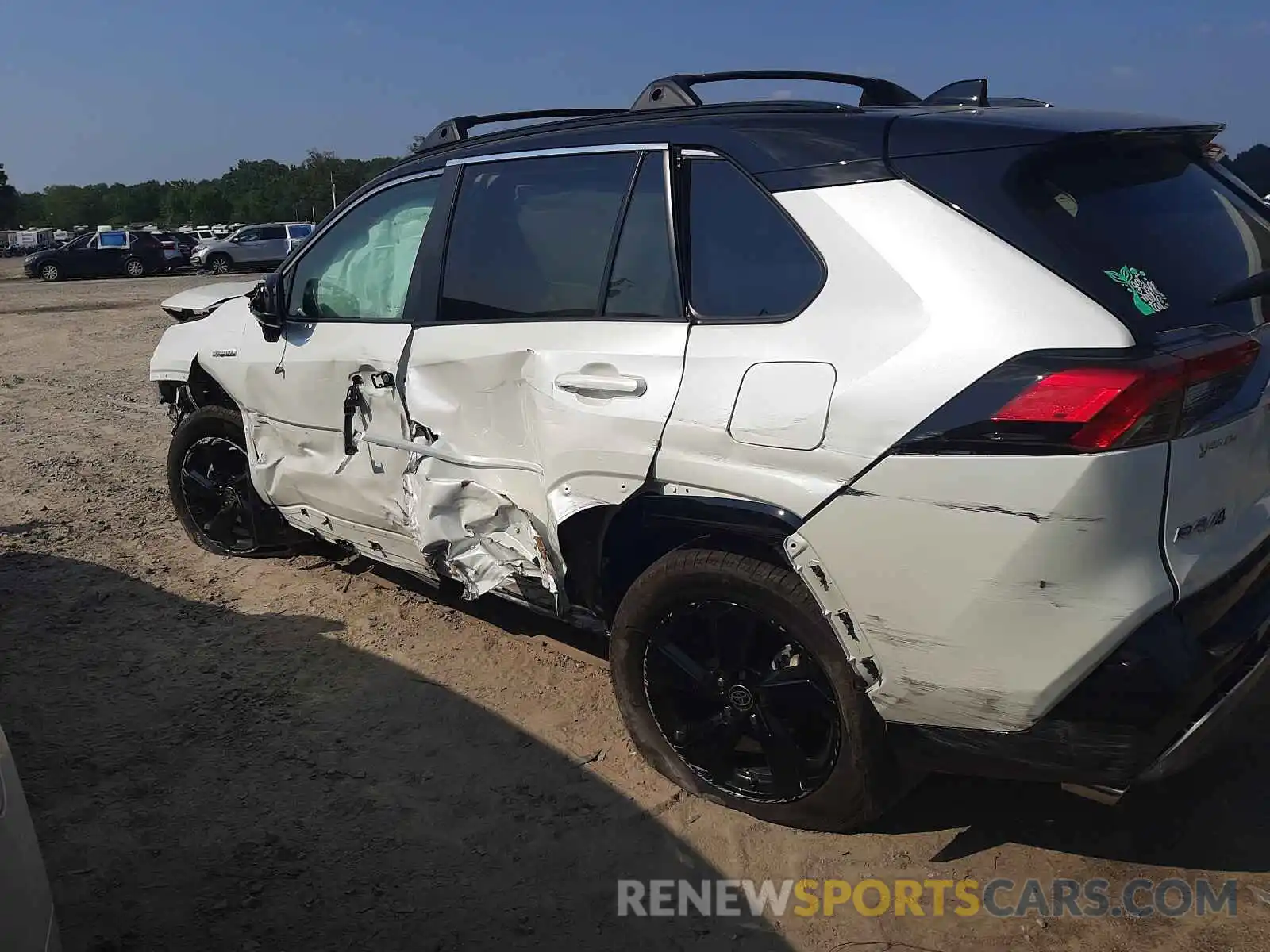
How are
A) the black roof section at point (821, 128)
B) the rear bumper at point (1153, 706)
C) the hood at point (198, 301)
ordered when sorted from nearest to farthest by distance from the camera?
the rear bumper at point (1153, 706) → the black roof section at point (821, 128) → the hood at point (198, 301)

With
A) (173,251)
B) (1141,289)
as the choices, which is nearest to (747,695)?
(1141,289)

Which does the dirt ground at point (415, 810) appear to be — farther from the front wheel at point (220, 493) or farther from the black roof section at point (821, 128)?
the black roof section at point (821, 128)

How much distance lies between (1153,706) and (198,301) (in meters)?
4.66

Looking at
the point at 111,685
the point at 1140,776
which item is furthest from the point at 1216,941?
the point at 111,685

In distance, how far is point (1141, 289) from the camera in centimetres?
227

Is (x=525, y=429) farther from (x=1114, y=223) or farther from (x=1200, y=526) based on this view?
(x=1200, y=526)

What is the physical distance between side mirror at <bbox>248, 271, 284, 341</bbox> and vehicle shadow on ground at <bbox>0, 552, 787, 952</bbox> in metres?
1.28

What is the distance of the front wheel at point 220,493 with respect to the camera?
4836 mm

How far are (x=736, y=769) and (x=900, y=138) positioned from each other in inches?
70.0

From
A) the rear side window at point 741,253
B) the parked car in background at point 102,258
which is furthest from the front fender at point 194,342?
the parked car in background at point 102,258

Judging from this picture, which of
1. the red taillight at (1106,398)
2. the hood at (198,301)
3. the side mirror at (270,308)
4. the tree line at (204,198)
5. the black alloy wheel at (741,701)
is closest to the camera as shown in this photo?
the red taillight at (1106,398)

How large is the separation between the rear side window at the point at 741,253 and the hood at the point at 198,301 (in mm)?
2920

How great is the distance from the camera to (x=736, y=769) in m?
2.98

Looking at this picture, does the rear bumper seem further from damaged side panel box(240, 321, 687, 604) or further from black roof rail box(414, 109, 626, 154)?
black roof rail box(414, 109, 626, 154)
